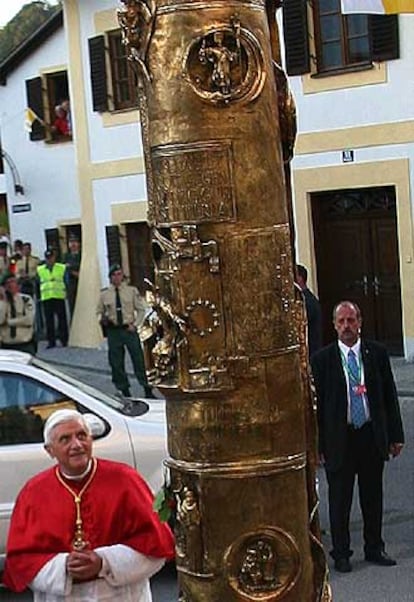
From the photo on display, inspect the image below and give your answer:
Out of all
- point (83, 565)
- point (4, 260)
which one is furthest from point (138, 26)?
point (4, 260)

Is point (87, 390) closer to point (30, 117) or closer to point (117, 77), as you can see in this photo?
point (117, 77)

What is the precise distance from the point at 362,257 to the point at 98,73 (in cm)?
655

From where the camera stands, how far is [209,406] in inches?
79.5

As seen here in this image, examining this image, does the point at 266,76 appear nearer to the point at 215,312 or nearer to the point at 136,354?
the point at 215,312

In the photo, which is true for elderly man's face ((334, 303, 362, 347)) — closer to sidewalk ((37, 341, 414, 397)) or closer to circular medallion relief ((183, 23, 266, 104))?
circular medallion relief ((183, 23, 266, 104))

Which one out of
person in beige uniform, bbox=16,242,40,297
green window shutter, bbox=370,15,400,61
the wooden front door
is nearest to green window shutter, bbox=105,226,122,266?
person in beige uniform, bbox=16,242,40,297

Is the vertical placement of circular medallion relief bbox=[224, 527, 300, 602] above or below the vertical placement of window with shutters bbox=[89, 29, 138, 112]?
below

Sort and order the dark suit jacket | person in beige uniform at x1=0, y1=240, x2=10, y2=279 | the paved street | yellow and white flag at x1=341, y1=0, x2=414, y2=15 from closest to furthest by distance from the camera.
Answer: the paved street, the dark suit jacket, yellow and white flag at x1=341, y1=0, x2=414, y2=15, person in beige uniform at x1=0, y1=240, x2=10, y2=279

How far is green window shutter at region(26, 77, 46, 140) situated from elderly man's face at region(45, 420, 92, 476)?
21.5 meters

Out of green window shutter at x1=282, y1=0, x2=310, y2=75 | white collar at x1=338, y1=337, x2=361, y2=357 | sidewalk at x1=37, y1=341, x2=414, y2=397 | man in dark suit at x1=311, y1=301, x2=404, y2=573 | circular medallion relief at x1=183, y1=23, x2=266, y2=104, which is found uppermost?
green window shutter at x1=282, y1=0, x2=310, y2=75

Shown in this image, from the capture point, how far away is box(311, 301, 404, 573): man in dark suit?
7773 mm

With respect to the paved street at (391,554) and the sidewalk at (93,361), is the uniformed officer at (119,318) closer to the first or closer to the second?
the sidewalk at (93,361)

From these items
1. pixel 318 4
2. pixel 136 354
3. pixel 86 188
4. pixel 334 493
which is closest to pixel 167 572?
pixel 334 493

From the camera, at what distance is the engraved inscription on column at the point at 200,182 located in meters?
2.02
